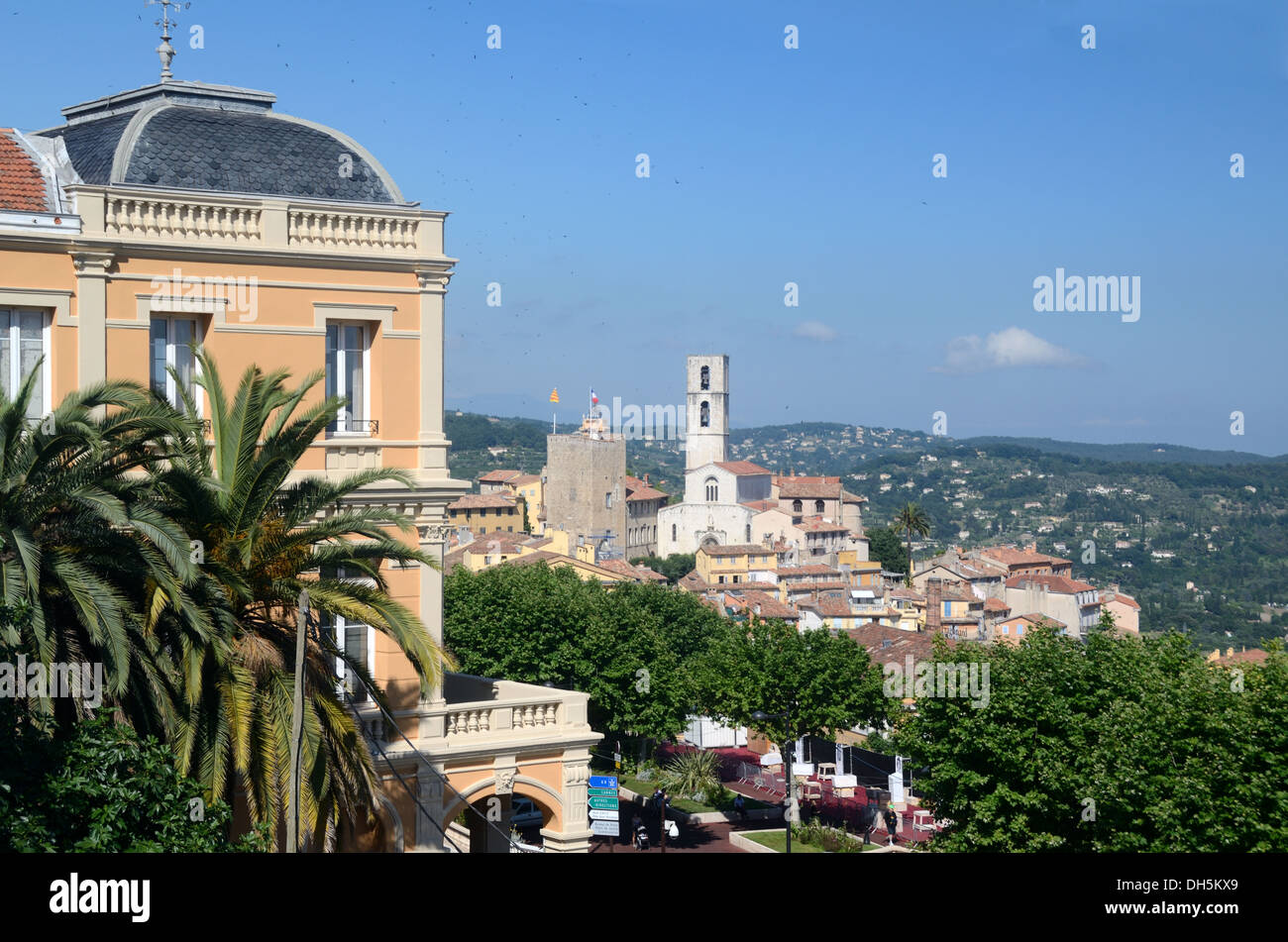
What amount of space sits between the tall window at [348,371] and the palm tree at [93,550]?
14.9 feet

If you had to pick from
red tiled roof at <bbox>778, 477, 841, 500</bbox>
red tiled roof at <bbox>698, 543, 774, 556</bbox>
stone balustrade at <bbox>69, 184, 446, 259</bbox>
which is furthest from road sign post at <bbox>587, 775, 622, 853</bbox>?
red tiled roof at <bbox>778, 477, 841, 500</bbox>

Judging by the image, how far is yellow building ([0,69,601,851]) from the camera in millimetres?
19188

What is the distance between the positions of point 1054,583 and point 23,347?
141 m

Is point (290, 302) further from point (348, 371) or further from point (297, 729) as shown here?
point (297, 729)

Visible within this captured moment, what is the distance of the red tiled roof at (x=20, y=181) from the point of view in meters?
19.6

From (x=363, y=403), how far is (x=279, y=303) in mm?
1971

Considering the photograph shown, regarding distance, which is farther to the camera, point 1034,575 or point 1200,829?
point 1034,575

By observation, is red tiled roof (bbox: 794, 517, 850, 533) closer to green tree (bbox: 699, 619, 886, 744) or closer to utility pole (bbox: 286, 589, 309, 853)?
green tree (bbox: 699, 619, 886, 744)

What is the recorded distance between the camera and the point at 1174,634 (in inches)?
1212

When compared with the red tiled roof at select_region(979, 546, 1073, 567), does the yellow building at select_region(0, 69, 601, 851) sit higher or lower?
higher

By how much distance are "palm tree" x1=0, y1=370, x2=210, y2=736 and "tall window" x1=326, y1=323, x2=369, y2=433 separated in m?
4.53

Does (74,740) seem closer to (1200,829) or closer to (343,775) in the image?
(343,775)

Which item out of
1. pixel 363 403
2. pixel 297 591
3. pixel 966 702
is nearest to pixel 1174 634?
pixel 966 702

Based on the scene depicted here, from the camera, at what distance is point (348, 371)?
21.5 meters
